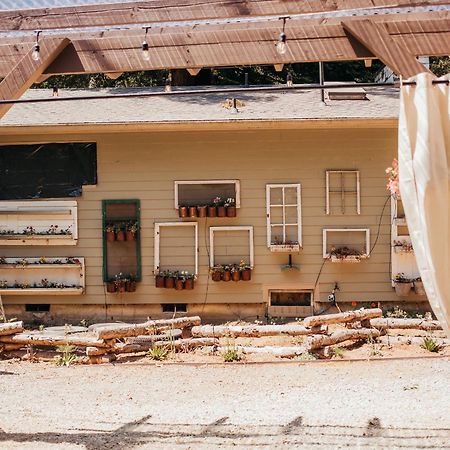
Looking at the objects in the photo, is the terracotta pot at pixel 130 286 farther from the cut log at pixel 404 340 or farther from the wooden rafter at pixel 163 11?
the wooden rafter at pixel 163 11

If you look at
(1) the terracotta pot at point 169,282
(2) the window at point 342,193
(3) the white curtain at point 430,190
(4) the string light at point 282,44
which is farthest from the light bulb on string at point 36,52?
(2) the window at point 342,193

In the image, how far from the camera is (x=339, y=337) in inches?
352

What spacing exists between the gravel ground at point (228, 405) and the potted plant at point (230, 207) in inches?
145

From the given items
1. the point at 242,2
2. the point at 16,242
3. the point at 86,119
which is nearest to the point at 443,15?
the point at 242,2

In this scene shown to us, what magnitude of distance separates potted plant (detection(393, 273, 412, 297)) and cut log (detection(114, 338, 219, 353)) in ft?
12.3

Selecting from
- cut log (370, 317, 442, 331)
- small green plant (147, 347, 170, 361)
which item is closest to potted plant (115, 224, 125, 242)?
small green plant (147, 347, 170, 361)

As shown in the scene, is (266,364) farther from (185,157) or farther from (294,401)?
(185,157)

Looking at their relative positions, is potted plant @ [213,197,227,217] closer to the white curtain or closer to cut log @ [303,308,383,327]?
cut log @ [303,308,383,327]

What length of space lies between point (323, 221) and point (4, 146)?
6.10m

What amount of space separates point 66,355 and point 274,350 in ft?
9.55

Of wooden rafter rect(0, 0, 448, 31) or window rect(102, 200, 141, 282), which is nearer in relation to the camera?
wooden rafter rect(0, 0, 448, 31)

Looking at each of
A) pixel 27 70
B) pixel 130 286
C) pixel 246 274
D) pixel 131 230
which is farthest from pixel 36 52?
pixel 130 286

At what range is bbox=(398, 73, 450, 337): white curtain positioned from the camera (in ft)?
11.5

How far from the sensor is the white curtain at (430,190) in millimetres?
3510
